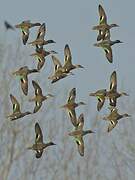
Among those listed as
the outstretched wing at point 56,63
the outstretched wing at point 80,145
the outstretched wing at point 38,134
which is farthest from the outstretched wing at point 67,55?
the outstretched wing at point 38,134

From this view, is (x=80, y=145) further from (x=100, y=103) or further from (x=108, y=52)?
(x=108, y=52)

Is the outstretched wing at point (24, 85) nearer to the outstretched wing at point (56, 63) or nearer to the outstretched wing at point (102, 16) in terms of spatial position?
the outstretched wing at point (56, 63)

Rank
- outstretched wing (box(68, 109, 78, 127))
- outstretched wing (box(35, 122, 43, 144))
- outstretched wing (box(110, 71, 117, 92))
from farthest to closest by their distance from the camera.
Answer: outstretched wing (box(110, 71, 117, 92)), outstretched wing (box(68, 109, 78, 127)), outstretched wing (box(35, 122, 43, 144))

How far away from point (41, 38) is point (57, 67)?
0.52 metres

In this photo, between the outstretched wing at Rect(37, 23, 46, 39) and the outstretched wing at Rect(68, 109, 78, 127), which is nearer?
the outstretched wing at Rect(68, 109, 78, 127)

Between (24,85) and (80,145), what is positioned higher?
(24,85)

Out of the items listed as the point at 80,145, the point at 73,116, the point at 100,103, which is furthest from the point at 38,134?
the point at 100,103

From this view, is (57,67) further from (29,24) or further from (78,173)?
(78,173)

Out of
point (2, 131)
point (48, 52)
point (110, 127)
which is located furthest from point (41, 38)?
point (2, 131)

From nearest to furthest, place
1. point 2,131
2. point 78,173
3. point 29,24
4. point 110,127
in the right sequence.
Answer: point 110,127 → point 29,24 → point 2,131 → point 78,173

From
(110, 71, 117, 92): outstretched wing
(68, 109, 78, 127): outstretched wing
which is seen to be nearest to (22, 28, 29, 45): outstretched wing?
(68, 109, 78, 127): outstretched wing

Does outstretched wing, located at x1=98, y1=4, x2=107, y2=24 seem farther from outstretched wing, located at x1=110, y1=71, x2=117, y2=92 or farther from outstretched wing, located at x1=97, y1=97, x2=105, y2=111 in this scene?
outstretched wing, located at x1=97, y1=97, x2=105, y2=111

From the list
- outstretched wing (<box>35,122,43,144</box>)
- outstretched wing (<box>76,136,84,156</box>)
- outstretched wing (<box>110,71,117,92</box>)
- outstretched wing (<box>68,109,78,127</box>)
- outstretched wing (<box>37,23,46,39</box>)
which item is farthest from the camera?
outstretched wing (<box>37,23,46,39</box>)

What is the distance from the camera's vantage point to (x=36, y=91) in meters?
11.7
